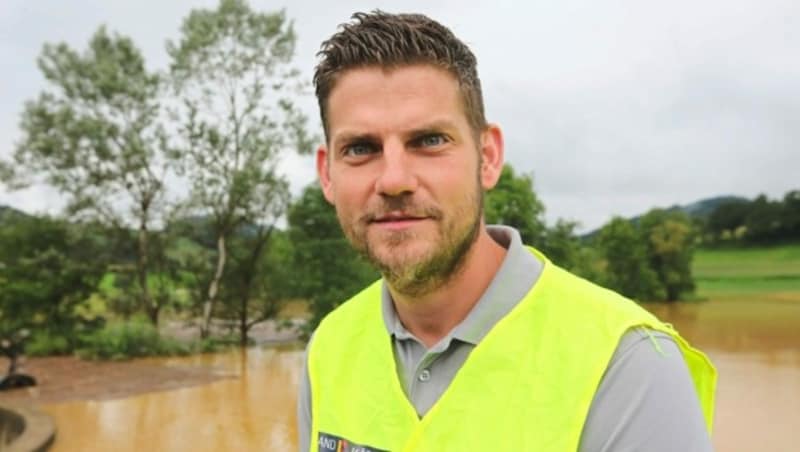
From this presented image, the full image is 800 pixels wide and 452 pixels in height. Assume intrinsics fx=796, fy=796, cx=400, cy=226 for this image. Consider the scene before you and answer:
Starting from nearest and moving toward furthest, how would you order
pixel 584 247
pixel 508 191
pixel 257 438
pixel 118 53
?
pixel 257 438, pixel 118 53, pixel 508 191, pixel 584 247

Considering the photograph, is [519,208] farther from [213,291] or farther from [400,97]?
[400,97]

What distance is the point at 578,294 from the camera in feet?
4.58

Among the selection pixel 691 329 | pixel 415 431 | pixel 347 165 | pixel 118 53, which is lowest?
pixel 691 329

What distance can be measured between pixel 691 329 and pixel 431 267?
73.4ft

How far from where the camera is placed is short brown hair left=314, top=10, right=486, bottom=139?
1402 millimetres

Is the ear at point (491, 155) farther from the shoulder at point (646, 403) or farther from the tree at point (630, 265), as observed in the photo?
the tree at point (630, 265)

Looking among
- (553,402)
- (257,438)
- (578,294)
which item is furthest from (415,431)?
(257,438)

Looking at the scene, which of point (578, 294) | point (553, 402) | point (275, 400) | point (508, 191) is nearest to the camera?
point (553, 402)

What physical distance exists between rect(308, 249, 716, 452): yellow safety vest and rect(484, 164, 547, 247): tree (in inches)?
748

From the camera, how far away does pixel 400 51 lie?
1.40m

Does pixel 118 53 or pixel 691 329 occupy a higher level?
pixel 118 53

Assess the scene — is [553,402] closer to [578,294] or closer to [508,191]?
[578,294]

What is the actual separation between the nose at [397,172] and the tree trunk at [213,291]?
723 inches

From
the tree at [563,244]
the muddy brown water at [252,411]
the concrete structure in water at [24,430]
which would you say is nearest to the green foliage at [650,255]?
the tree at [563,244]
